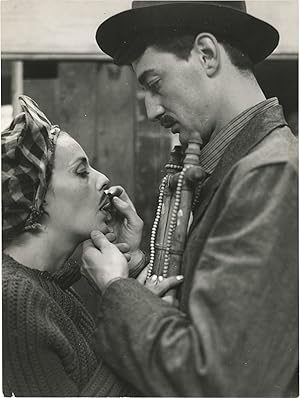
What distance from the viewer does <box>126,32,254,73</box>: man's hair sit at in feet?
6.28

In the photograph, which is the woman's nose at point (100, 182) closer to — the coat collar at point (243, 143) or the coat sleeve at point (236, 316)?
the coat collar at point (243, 143)

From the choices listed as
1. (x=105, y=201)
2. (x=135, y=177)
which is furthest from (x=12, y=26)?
(x=105, y=201)

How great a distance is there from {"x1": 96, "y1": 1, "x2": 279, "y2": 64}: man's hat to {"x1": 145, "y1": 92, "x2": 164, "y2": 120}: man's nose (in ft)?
0.49

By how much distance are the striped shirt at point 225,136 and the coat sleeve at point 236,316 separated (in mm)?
291

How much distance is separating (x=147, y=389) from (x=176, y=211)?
0.52 metres

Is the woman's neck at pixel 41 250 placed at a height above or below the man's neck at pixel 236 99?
below

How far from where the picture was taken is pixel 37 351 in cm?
191

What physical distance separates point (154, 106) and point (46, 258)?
0.64 m

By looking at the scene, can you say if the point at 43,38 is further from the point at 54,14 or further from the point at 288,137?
the point at 288,137

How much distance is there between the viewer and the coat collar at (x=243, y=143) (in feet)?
5.98

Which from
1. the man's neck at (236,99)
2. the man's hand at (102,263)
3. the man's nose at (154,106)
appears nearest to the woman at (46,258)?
the man's hand at (102,263)

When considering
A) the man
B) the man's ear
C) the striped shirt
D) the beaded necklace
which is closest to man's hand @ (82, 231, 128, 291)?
the man

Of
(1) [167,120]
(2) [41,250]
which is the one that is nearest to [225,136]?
(1) [167,120]

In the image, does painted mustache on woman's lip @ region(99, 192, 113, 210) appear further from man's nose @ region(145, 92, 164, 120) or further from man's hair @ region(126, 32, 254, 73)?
man's hair @ region(126, 32, 254, 73)
